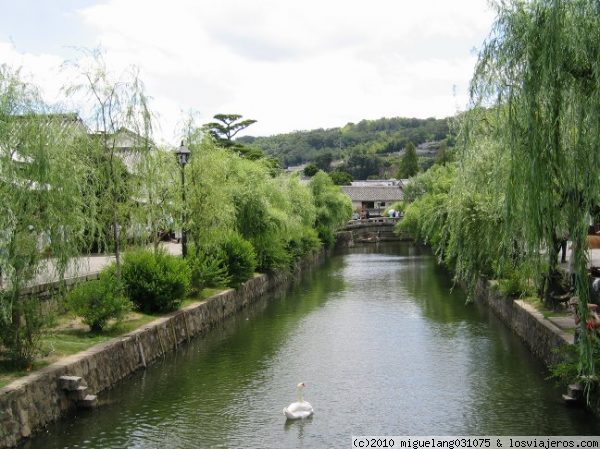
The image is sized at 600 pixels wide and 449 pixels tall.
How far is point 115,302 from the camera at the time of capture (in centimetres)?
1454

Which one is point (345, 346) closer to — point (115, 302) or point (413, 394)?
point (413, 394)

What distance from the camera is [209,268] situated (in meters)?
21.6

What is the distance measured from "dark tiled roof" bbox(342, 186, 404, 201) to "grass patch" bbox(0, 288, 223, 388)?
77.3 metres

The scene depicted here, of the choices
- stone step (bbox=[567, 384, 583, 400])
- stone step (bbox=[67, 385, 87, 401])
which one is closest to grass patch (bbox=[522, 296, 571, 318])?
stone step (bbox=[567, 384, 583, 400])

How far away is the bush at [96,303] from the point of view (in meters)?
14.2

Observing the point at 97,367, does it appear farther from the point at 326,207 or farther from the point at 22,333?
the point at 326,207

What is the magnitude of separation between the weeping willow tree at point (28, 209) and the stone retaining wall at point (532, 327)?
9058 millimetres

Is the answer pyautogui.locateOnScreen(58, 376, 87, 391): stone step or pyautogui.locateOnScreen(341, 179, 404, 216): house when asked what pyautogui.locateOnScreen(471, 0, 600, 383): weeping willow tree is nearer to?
pyautogui.locateOnScreen(58, 376, 87, 391): stone step

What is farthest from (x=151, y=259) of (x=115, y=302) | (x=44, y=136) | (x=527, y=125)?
(x=527, y=125)

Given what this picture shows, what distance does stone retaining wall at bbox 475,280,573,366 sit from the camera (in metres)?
13.9

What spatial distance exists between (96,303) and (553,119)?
9989 mm

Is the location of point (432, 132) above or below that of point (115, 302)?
above

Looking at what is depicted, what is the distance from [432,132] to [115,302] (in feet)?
588

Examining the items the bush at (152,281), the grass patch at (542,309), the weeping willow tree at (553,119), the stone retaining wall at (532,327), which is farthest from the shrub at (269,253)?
the weeping willow tree at (553,119)
